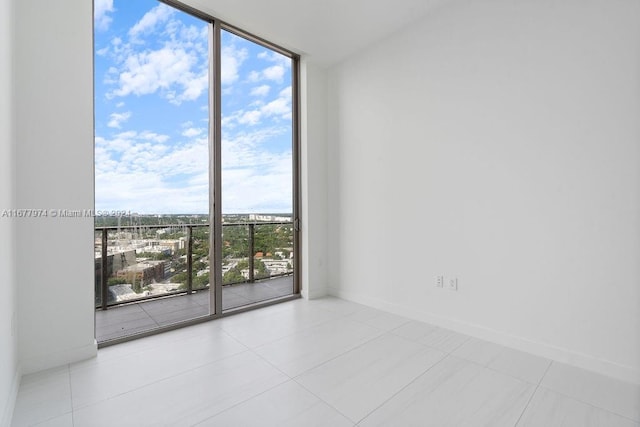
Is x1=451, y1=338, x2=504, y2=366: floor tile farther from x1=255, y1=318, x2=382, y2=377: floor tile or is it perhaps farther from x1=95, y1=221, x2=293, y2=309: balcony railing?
x1=95, y1=221, x2=293, y2=309: balcony railing

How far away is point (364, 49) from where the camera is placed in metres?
3.35

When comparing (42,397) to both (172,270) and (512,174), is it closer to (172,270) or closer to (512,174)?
(172,270)

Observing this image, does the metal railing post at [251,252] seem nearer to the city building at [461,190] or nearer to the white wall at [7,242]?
the city building at [461,190]

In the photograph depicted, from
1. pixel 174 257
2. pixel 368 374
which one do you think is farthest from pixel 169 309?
pixel 368 374

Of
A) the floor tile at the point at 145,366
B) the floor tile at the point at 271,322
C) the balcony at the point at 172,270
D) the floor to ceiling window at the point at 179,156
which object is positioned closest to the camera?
the floor tile at the point at 145,366

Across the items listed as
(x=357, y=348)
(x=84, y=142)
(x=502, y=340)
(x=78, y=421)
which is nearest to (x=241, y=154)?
(x=84, y=142)

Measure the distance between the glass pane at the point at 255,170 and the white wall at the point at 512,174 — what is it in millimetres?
983

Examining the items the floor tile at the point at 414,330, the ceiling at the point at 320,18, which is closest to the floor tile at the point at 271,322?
the floor tile at the point at 414,330

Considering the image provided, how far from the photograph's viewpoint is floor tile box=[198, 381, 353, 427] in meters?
1.47

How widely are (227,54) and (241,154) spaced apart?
1.02 m

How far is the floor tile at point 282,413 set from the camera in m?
1.47

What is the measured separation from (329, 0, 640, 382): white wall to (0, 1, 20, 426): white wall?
2.84 meters

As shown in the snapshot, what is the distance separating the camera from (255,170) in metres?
3.37

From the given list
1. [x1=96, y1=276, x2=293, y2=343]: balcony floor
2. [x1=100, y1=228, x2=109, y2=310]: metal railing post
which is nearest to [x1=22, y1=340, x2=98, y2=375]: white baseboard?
[x1=96, y1=276, x2=293, y2=343]: balcony floor
